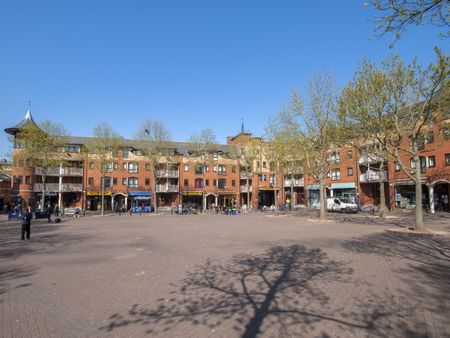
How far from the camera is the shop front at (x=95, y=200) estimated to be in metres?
56.0

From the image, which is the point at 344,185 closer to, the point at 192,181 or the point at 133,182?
the point at 192,181

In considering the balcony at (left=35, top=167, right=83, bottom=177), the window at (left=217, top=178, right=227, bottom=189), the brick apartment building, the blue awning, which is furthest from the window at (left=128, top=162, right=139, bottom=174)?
the blue awning

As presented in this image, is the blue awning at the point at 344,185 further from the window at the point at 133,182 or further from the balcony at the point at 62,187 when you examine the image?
the balcony at the point at 62,187

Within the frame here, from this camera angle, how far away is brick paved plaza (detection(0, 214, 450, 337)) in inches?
225

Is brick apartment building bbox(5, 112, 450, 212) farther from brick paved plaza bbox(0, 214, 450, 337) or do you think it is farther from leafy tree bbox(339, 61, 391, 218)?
brick paved plaza bbox(0, 214, 450, 337)

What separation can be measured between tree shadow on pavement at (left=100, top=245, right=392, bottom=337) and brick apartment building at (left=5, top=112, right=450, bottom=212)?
3419 cm

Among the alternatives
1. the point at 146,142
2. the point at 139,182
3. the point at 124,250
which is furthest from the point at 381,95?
the point at 139,182

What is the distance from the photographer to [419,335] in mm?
5281

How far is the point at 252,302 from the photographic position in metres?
6.98

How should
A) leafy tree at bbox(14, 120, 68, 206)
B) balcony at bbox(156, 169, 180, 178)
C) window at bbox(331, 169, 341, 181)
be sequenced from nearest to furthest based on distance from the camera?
leafy tree at bbox(14, 120, 68, 206)
window at bbox(331, 169, 341, 181)
balcony at bbox(156, 169, 180, 178)

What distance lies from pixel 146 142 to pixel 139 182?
12596 mm

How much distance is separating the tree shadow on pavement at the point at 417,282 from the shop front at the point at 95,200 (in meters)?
48.3

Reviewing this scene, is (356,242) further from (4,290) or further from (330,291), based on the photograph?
(4,290)

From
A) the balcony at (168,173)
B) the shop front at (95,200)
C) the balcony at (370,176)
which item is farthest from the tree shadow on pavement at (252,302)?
the shop front at (95,200)
